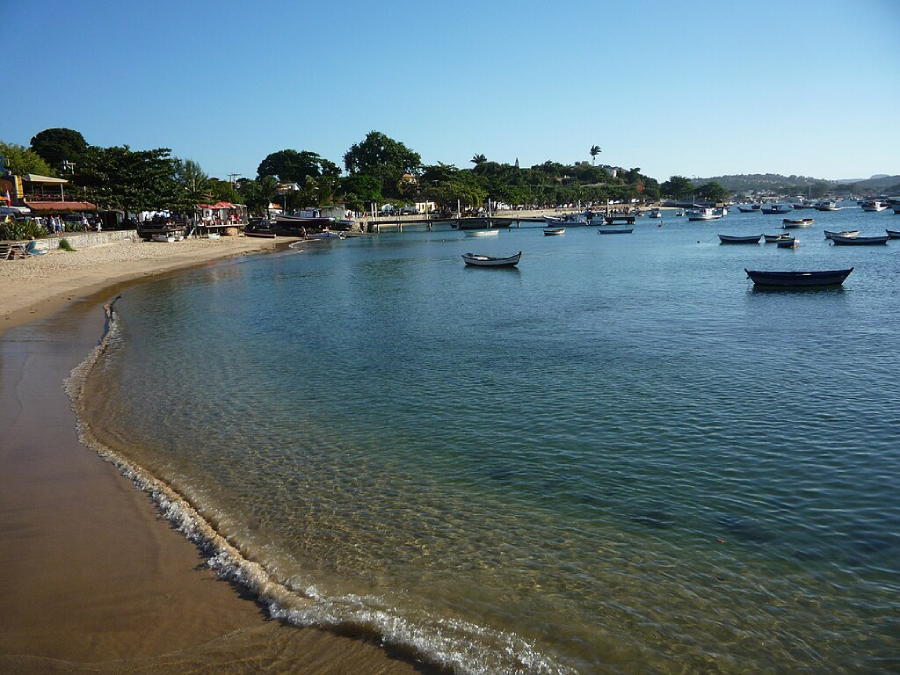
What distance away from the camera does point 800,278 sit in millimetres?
34656

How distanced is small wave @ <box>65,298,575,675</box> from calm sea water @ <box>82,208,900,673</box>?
1.3 inches

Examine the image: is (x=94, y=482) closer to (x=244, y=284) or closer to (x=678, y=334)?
(x=678, y=334)

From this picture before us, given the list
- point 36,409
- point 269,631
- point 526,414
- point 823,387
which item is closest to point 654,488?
point 526,414

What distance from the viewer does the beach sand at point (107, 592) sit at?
20.5ft

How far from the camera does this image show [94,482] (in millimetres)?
10578

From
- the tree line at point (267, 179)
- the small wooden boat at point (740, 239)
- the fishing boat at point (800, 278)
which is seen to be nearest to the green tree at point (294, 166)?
the tree line at point (267, 179)

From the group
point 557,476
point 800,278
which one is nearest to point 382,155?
point 800,278

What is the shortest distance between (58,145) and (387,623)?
13081cm

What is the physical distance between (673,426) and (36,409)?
48.3 feet

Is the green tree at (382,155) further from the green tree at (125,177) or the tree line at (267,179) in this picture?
the green tree at (125,177)

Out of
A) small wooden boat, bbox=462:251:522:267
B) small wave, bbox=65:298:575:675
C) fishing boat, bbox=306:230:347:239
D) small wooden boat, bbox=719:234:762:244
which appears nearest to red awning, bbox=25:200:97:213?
fishing boat, bbox=306:230:347:239

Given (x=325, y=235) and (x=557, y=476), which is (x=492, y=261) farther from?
(x=325, y=235)

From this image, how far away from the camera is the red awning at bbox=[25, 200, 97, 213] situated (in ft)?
200

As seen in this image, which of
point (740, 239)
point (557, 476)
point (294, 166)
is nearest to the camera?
point (557, 476)
